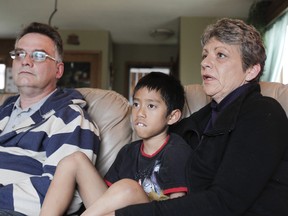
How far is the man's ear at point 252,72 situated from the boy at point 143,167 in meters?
0.33

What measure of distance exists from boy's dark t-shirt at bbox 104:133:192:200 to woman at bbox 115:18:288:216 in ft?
0.23

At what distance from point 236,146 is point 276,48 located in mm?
3078

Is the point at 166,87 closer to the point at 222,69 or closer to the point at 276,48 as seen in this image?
the point at 222,69

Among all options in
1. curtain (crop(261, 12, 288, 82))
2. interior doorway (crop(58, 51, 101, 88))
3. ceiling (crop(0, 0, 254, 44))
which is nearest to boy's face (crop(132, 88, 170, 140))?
curtain (crop(261, 12, 288, 82))

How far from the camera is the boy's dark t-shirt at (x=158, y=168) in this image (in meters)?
1.31

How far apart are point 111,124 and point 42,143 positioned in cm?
37

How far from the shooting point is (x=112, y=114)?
1.85 meters

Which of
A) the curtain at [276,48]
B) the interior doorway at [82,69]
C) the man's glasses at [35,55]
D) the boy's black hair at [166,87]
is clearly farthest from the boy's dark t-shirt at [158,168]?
the interior doorway at [82,69]

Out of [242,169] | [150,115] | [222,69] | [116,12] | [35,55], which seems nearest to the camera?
[242,169]

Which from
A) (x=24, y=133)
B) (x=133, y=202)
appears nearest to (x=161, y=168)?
(x=133, y=202)

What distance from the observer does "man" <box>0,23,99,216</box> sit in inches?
55.4

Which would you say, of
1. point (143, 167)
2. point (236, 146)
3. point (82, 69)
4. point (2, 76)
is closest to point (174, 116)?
point (143, 167)

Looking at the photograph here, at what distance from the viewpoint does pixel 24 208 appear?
4.56 ft

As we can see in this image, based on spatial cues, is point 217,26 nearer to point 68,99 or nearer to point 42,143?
point 68,99
